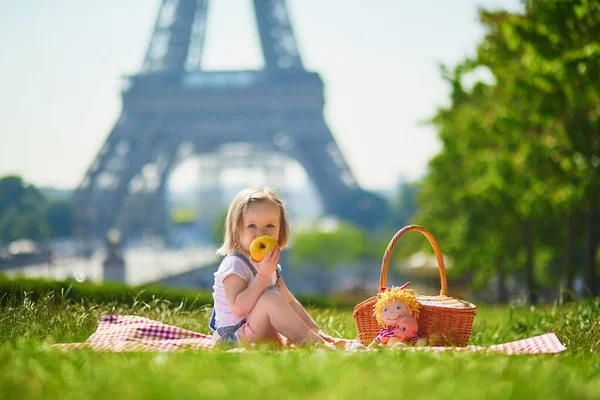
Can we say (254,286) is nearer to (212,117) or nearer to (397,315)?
(397,315)

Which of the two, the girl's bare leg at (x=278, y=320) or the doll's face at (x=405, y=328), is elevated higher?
the girl's bare leg at (x=278, y=320)

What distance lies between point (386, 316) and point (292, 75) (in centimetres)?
3566

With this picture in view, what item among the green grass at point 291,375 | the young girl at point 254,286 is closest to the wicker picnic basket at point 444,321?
the young girl at point 254,286

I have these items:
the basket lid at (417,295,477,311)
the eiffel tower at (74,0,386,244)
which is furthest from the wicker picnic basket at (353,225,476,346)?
the eiffel tower at (74,0,386,244)

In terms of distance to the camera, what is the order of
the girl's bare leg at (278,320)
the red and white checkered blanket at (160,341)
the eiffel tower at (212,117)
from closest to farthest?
the red and white checkered blanket at (160,341) < the girl's bare leg at (278,320) < the eiffel tower at (212,117)

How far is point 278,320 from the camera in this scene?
405 centimetres

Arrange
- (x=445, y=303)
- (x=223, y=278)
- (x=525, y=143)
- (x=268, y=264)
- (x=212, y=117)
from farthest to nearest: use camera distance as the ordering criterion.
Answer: (x=212, y=117), (x=525, y=143), (x=445, y=303), (x=223, y=278), (x=268, y=264)

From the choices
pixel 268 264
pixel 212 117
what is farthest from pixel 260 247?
pixel 212 117

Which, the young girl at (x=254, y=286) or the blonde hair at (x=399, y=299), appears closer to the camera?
the young girl at (x=254, y=286)

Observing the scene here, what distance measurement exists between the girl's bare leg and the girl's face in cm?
36

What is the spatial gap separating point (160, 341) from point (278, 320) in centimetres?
68

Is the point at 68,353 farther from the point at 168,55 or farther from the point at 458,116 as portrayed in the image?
the point at 168,55

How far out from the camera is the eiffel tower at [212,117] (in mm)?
36906

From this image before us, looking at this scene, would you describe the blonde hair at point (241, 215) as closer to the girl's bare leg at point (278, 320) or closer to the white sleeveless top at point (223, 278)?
the white sleeveless top at point (223, 278)
